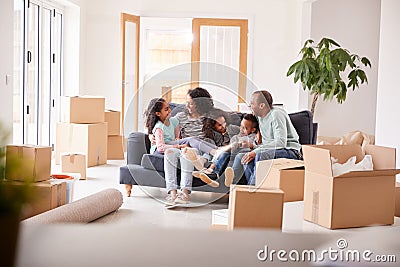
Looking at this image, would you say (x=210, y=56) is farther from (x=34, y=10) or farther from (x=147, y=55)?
(x=34, y=10)

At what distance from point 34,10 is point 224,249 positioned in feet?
24.4

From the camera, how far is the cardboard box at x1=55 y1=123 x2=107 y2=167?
745 cm

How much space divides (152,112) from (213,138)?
0.89 meters

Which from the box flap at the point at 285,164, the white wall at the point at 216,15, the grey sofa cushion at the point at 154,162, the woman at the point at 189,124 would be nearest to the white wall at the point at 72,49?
the white wall at the point at 216,15

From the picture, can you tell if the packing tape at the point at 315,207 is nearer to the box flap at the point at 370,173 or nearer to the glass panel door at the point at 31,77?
the box flap at the point at 370,173

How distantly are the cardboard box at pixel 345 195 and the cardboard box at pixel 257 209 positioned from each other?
774 millimetres

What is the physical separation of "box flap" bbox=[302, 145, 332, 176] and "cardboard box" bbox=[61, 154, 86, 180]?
14.5 feet

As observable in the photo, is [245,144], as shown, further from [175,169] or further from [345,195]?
→ [345,195]

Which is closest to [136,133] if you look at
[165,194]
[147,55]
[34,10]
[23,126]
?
[165,194]

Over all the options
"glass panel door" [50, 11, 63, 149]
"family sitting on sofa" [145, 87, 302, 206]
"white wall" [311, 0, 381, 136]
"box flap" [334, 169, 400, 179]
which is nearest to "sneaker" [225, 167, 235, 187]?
"family sitting on sofa" [145, 87, 302, 206]

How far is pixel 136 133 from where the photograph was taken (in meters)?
5.64

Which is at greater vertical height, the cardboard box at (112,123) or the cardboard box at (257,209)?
the cardboard box at (257,209)

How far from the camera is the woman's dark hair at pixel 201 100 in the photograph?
412 cm

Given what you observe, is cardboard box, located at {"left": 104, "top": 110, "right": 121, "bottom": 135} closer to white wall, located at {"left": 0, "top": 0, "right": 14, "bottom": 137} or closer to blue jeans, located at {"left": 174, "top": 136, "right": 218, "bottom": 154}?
white wall, located at {"left": 0, "top": 0, "right": 14, "bottom": 137}
